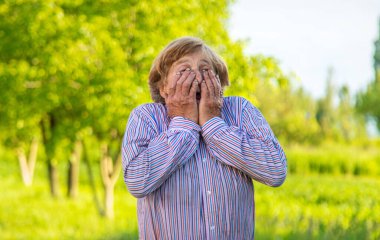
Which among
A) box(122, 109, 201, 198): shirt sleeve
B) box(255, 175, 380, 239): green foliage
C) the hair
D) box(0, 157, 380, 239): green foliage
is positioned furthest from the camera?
box(0, 157, 380, 239): green foliage

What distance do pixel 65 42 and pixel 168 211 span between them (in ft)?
21.9

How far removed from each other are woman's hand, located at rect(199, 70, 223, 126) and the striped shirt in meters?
0.03

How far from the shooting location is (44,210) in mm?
12000

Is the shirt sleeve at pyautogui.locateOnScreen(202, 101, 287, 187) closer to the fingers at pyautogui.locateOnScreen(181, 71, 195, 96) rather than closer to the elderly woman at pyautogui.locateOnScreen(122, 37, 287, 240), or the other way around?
the elderly woman at pyautogui.locateOnScreen(122, 37, 287, 240)

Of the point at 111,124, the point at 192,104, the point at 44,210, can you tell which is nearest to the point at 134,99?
the point at 111,124

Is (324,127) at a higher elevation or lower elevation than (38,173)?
higher

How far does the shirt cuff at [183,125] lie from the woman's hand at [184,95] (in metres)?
0.02

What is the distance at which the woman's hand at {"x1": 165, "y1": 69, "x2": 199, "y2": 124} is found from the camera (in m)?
2.47

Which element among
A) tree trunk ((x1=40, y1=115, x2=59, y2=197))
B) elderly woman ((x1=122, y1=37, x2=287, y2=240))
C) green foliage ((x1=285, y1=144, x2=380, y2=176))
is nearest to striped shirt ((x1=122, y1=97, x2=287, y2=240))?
elderly woman ((x1=122, y1=37, x2=287, y2=240))

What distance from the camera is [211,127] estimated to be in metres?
2.45

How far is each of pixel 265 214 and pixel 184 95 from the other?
5.81 metres

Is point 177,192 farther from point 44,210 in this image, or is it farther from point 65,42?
point 44,210

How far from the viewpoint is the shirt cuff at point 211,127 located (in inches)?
96.3

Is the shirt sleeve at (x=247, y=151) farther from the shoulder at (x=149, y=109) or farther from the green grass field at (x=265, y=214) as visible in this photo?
the green grass field at (x=265, y=214)
